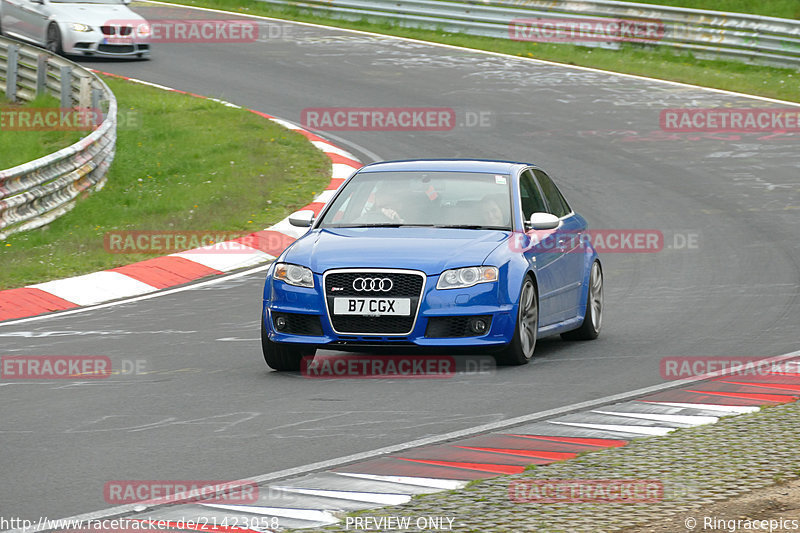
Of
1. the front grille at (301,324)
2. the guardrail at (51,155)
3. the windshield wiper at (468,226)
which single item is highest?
the windshield wiper at (468,226)

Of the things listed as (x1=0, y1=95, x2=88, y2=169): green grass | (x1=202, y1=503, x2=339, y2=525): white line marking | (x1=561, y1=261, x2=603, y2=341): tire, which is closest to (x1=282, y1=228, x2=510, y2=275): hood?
(x1=561, y1=261, x2=603, y2=341): tire

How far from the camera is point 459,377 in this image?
362 inches

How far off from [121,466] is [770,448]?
3.15 m

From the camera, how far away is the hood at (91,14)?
26.4 metres

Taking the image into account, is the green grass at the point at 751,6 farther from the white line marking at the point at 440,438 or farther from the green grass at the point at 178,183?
the white line marking at the point at 440,438

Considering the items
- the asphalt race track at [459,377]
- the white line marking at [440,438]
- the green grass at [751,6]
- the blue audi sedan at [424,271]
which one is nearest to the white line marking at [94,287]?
the asphalt race track at [459,377]

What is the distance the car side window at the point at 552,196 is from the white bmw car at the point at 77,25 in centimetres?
1710

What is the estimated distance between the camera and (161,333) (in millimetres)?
11148

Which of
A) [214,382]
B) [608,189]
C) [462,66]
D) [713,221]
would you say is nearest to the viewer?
[214,382]

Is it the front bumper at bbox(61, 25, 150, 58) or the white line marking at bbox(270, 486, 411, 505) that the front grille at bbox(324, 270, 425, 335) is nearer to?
the white line marking at bbox(270, 486, 411, 505)

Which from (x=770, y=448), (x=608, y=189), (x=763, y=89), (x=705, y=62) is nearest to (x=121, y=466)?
(x=770, y=448)

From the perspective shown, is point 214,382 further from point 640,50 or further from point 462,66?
point 640,50

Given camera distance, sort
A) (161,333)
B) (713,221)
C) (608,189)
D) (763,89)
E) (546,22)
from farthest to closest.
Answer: (546,22) → (763,89) → (608,189) → (713,221) → (161,333)

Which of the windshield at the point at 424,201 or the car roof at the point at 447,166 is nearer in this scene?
the windshield at the point at 424,201
